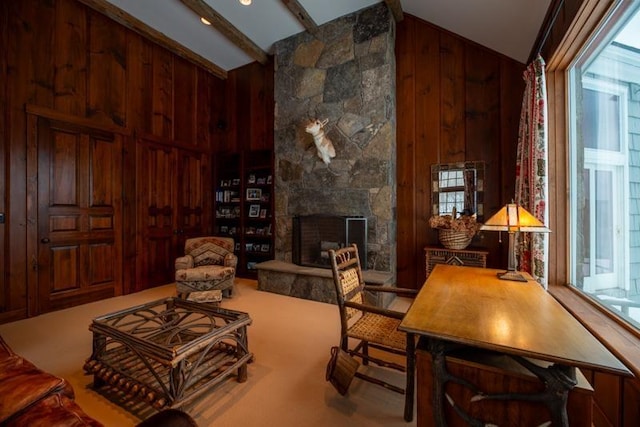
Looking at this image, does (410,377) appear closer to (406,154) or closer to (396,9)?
(406,154)

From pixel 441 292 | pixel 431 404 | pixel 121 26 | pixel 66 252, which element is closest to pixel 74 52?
pixel 121 26

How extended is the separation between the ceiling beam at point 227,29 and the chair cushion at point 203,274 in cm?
343

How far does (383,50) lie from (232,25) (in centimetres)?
226

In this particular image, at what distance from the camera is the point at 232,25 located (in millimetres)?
4055

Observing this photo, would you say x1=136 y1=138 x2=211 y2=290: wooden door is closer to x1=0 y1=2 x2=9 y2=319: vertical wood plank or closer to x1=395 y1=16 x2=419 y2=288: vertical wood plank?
x1=0 y1=2 x2=9 y2=319: vertical wood plank

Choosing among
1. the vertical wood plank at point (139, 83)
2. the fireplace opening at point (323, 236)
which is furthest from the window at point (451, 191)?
the vertical wood plank at point (139, 83)

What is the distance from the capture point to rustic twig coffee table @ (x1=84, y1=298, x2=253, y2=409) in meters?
1.60

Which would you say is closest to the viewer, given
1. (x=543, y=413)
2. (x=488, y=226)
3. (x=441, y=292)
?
(x=543, y=413)

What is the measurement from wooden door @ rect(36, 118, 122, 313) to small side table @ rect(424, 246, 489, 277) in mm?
4272

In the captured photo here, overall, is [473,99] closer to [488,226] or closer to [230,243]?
[488,226]

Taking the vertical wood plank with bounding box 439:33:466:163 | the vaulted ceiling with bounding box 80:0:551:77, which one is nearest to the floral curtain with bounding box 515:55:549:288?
the vaulted ceiling with bounding box 80:0:551:77

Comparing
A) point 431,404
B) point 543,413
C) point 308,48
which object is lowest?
point 431,404

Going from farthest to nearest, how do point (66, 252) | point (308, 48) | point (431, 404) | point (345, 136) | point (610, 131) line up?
point (308, 48), point (345, 136), point (66, 252), point (610, 131), point (431, 404)

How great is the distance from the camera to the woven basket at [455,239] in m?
3.23
